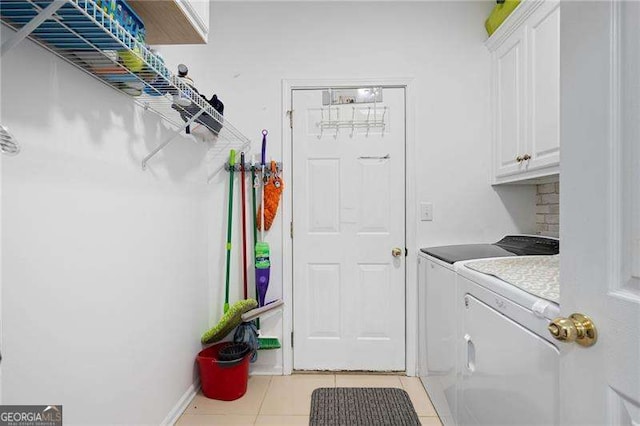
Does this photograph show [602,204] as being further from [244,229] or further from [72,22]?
[244,229]

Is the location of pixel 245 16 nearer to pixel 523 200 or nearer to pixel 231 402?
pixel 523 200

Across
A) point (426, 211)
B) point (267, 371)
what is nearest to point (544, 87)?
point (426, 211)

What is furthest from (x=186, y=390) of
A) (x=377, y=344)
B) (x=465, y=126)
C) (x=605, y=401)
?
(x=465, y=126)

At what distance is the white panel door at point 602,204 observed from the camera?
52 cm

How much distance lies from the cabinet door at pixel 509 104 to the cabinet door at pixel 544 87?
0.07 meters

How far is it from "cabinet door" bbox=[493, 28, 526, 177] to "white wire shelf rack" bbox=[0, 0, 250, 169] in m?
1.76

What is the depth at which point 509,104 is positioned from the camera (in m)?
1.98

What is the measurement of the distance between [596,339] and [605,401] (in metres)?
0.11

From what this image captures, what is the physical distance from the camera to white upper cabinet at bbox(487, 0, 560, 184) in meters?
1.61

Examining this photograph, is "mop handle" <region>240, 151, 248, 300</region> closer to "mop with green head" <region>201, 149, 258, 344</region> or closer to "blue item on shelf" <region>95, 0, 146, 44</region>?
"mop with green head" <region>201, 149, 258, 344</region>

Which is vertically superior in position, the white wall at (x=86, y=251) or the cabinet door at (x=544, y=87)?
the cabinet door at (x=544, y=87)

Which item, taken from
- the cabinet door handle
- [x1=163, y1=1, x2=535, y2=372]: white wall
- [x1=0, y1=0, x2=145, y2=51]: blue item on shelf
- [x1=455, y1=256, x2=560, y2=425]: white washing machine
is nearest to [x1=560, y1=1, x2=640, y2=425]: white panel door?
[x1=455, y1=256, x2=560, y2=425]: white washing machine

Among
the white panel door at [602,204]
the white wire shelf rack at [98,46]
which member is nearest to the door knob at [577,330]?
the white panel door at [602,204]

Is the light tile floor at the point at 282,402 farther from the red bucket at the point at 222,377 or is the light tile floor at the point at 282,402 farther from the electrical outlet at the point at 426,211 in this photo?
the electrical outlet at the point at 426,211
